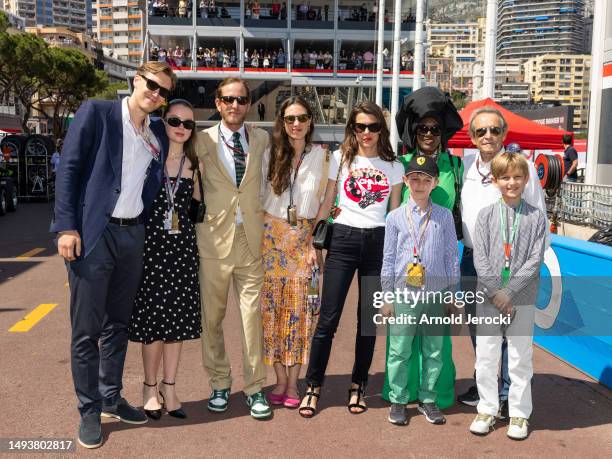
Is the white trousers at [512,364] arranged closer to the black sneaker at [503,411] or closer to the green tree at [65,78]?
the black sneaker at [503,411]

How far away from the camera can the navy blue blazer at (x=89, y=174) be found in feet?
11.4

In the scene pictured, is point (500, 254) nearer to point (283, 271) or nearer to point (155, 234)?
point (283, 271)

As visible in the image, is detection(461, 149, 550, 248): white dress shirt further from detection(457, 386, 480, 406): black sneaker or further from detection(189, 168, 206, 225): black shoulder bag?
detection(189, 168, 206, 225): black shoulder bag

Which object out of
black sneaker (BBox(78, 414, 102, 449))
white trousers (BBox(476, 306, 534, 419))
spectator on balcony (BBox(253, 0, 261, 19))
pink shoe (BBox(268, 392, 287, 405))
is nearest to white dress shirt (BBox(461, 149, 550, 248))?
white trousers (BBox(476, 306, 534, 419))

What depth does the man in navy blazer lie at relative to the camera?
138 inches

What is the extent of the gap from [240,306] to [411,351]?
1187 millimetres

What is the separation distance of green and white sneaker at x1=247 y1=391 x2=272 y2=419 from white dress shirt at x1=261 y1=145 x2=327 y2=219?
121 cm

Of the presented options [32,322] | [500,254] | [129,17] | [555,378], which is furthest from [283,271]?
[129,17]

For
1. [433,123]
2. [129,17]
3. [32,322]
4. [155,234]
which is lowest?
[32,322]

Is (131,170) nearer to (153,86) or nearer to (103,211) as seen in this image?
(103,211)

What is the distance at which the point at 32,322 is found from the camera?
6.42 metres

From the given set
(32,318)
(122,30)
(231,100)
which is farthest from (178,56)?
(122,30)

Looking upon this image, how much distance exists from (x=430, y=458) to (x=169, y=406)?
1687mm

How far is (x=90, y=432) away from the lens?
362 cm
